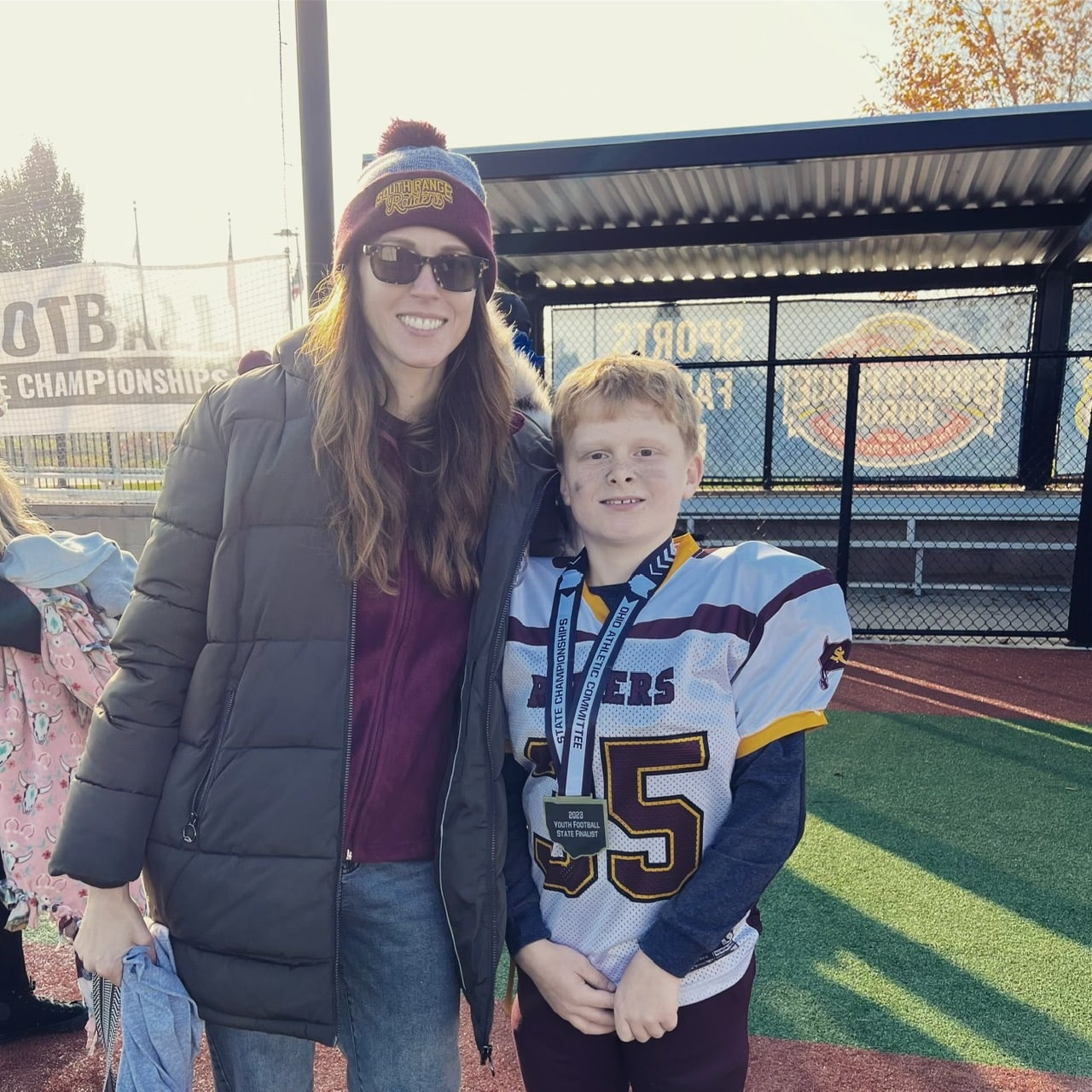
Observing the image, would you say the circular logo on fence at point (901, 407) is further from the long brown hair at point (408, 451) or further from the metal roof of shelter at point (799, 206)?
the long brown hair at point (408, 451)

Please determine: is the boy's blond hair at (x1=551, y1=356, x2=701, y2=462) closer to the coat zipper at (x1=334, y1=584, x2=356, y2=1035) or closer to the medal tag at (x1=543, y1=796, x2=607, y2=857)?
the coat zipper at (x1=334, y1=584, x2=356, y2=1035)

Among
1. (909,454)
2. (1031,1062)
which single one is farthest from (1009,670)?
(1031,1062)

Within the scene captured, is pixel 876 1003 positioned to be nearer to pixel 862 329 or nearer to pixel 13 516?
pixel 13 516

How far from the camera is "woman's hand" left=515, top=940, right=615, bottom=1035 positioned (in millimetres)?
1484

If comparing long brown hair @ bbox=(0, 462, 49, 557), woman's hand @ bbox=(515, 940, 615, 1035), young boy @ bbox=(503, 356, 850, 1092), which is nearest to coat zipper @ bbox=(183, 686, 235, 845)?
young boy @ bbox=(503, 356, 850, 1092)

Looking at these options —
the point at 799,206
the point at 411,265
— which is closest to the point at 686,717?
the point at 411,265

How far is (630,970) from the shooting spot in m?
1.45

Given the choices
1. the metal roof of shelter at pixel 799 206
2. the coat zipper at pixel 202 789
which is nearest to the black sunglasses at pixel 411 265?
the coat zipper at pixel 202 789

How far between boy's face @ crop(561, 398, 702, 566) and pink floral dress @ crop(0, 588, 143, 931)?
4.56 ft

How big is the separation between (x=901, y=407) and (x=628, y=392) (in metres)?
7.53

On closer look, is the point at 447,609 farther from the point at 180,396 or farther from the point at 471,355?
the point at 180,396

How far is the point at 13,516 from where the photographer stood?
2.37 metres

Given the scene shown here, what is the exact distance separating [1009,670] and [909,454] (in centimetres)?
288

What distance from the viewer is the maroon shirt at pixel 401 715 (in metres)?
1.50
